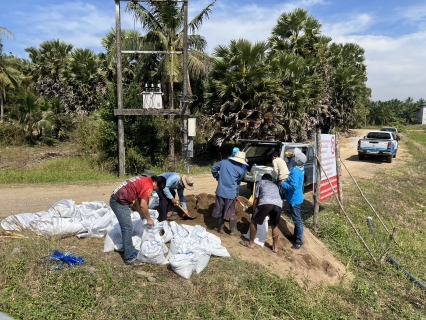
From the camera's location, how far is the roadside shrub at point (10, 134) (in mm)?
18052

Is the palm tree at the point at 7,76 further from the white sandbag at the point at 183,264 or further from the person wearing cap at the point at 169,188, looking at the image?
the white sandbag at the point at 183,264

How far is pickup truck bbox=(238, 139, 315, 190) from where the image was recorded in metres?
8.05

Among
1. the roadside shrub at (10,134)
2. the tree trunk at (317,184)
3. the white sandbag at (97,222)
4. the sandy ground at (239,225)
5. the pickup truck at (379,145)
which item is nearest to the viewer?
the sandy ground at (239,225)

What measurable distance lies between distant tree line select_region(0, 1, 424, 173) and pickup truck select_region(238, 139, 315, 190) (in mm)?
5041

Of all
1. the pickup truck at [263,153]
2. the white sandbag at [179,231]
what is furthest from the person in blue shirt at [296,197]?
the pickup truck at [263,153]

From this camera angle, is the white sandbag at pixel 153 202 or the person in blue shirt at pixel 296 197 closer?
the person in blue shirt at pixel 296 197

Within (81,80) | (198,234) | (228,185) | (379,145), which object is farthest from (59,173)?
(379,145)

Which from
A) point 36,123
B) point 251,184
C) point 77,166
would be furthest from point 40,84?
point 251,184

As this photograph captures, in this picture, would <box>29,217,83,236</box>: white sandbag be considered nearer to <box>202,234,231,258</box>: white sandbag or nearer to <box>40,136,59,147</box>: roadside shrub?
<box>202,234,231,258</box>: white sandbag

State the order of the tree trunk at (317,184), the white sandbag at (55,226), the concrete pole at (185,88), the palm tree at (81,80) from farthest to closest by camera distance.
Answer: the palm tree at (81,80) → the concrete pole at (185,88) → the tree trunk at (317,184) → the white sandbag at (55,226)

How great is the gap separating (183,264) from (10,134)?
18423 mm

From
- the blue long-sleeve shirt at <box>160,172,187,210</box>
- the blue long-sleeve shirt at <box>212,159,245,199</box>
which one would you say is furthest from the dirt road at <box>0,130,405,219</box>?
the blue long-sleeve shirt at <box>212,159,245,199</box>

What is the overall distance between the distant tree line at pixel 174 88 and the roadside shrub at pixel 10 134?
51 mm

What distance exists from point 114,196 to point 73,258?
3.17 feet
